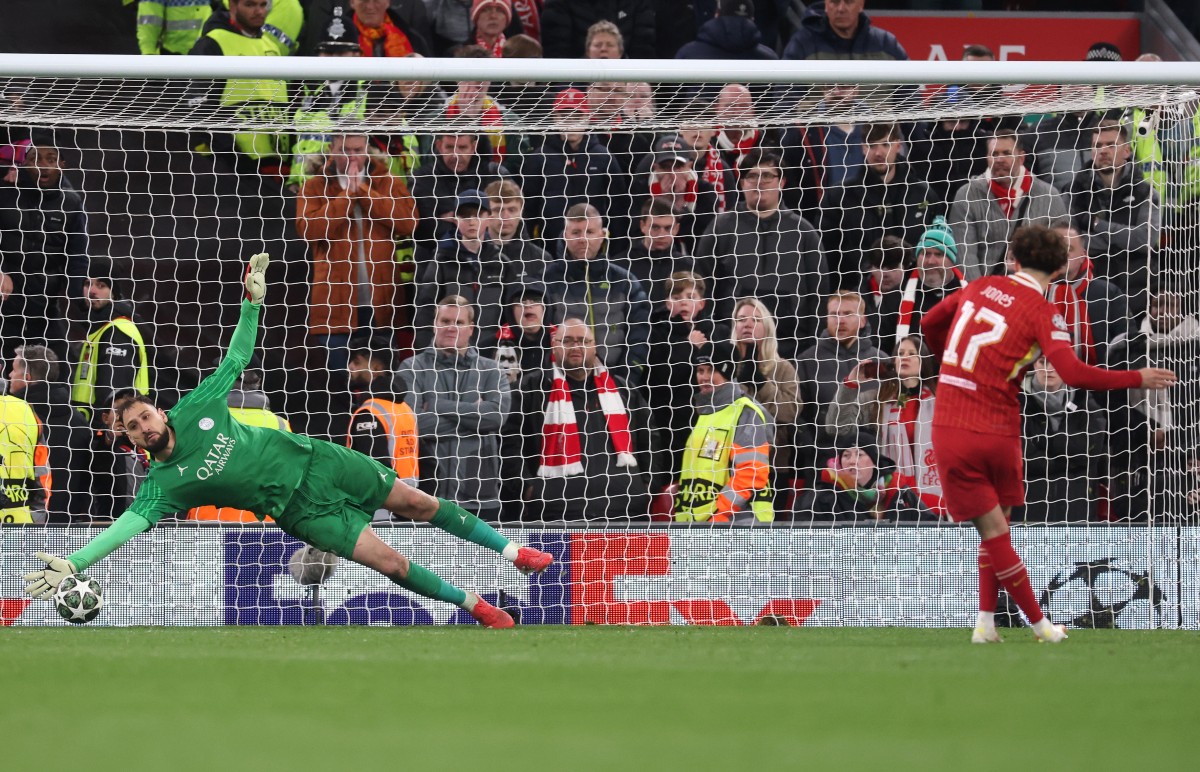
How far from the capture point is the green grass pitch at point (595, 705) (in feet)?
11.9

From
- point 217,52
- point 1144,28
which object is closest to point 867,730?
point 217,52

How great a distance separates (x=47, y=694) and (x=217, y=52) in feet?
21.1

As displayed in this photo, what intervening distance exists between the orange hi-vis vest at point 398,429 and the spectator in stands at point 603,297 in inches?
51.6

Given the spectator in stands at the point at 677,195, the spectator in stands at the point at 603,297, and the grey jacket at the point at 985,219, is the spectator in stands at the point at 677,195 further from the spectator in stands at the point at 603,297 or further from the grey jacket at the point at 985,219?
the grey jacket at the point at 985,219

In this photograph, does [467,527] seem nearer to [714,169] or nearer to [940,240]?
[940,240]

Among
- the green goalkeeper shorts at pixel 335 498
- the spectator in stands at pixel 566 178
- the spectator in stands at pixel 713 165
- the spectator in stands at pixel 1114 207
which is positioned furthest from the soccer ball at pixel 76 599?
the spectator in stands at pixel 1114 207

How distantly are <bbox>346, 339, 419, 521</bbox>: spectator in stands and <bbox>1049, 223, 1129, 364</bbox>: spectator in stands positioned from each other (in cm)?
420

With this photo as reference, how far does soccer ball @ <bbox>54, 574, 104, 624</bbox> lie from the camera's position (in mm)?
7121

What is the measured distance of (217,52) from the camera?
33.9 ft

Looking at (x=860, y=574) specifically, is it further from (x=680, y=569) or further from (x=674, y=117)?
(x=674, y=117)

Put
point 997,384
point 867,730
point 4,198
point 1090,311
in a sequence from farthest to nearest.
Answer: point 4,198
point 1090,311
point 997,384
point 867,730

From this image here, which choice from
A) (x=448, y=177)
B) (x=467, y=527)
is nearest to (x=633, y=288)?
(x=448, y=177)

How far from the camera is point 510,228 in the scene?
10.2m

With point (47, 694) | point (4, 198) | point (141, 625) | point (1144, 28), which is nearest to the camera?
point (47, 694)
